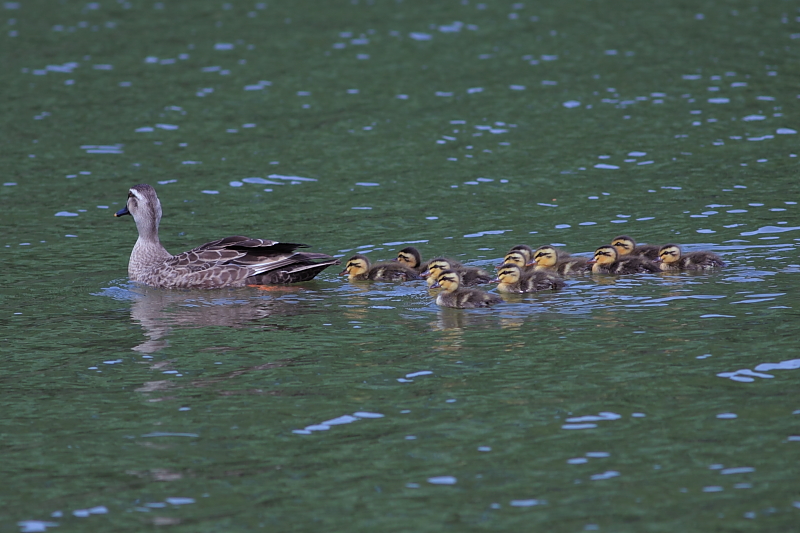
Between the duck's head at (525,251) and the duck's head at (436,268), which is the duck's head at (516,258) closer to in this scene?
the duck's head at (525,251)

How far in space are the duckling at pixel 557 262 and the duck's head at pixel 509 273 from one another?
2.10 ft

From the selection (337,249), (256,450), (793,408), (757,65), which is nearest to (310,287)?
(337,249)

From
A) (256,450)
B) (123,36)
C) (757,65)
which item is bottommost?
(256,450)

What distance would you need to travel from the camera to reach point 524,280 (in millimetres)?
11820

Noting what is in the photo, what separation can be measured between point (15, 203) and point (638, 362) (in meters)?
10.7

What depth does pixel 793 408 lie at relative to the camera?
321 inches

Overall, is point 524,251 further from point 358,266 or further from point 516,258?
point 358,266

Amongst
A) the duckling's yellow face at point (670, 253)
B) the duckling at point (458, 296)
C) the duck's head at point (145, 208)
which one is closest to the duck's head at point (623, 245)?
the duckling's yellow face at point (670, 253)

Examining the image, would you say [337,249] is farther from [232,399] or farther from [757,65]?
[757,65]

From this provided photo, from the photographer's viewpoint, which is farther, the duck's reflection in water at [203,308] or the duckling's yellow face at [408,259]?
the duckling's yellow face at [408,259]

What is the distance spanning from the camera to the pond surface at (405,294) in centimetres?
740

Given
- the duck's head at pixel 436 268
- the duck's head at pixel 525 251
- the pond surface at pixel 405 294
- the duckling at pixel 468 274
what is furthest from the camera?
the duck's head at pixel 525 251

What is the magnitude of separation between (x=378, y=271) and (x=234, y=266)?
1655mm

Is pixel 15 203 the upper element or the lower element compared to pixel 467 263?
upper
